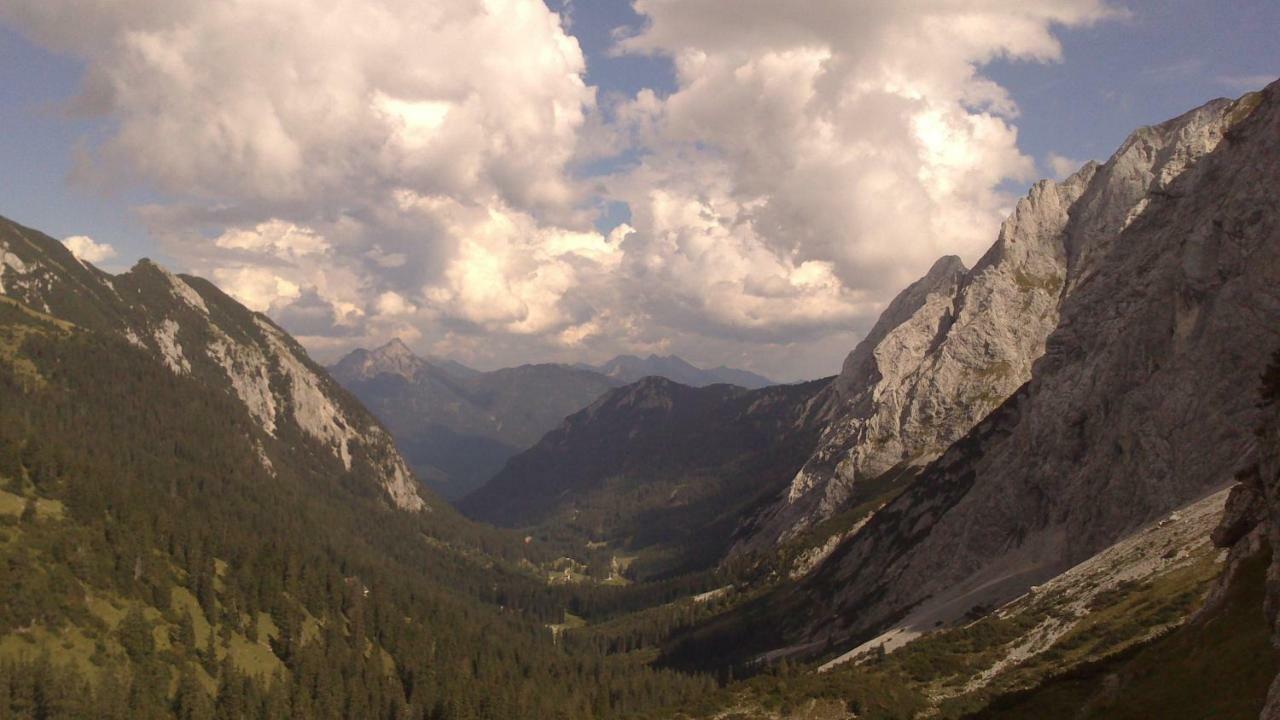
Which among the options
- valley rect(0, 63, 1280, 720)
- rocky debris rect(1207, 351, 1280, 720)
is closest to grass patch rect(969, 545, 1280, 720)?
valley rect(0, 63, 1280, 720)

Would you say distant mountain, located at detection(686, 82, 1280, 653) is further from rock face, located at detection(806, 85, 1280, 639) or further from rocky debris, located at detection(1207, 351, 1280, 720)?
rocky debris, located at detection(1207, 351, 1280, 720)

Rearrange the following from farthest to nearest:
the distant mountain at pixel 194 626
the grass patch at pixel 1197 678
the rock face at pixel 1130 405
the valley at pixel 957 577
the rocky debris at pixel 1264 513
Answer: the distant mountain at pixel 194 626
the rock face at pixel 1130 405
the valley at pixel 957 577
the grass patch at pixel 1197 678
the rocky debris at pixel 1264 513

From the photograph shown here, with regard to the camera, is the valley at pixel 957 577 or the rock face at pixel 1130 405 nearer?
the valley at pixel 957 577

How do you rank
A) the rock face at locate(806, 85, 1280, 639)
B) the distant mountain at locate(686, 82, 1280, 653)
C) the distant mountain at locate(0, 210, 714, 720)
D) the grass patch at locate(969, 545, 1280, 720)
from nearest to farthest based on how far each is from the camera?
the grass patch at locate(969, 545, 1280, 720)
the distant mountain at locate(686, 82, 1280, 653)
the rock face at locate(806, 85, 1280, 639)
the distant mountain at locate(0, 210, 714, 720)

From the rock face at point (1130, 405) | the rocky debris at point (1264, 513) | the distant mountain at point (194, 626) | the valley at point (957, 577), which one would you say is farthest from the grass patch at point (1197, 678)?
the distant mountain at point (194, 626)

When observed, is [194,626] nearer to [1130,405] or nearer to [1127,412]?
[1127,412]

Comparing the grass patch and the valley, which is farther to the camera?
the valley

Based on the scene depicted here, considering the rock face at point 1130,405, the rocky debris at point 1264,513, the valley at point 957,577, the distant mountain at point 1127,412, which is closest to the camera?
the rocky debris at point 1264,513

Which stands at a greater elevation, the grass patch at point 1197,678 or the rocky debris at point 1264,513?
the rocky debris at point 1264,513

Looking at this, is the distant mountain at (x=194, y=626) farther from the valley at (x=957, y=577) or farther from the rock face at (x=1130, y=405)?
the rock face at (x=1130, y=405)
